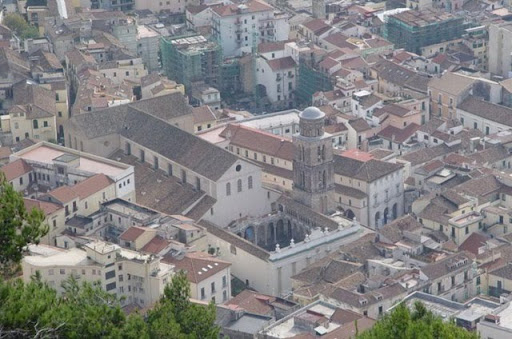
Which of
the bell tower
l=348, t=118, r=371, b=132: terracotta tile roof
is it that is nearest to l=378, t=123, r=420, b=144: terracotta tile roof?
l=348, t=118, r=371, b=132: terracotta tile roof

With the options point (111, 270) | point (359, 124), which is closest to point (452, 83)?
point (359, 124)

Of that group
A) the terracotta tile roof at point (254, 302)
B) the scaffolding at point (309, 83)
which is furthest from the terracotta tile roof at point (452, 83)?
the terracotta tile roof at point (254, 302)

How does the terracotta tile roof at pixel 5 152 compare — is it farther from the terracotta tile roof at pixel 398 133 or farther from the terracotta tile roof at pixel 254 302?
the terracotta tile roof at pixel 398 133

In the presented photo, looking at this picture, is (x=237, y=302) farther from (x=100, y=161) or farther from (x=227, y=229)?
(x=100, y=161)

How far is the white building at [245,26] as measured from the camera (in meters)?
98.1

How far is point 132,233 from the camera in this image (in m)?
64.0

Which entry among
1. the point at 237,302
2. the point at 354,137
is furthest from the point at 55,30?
the point at 237,302

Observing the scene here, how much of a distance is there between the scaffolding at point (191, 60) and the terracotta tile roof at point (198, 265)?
29918mm

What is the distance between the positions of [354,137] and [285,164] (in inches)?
292

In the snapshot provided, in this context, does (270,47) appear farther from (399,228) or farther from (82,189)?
(399,228)

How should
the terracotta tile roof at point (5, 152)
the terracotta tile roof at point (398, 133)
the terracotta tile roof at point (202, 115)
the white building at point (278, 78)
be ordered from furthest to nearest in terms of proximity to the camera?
the white building at point (278, 78), the terracotta tile roof at point (202, 115), the terracotta tile roof at point (398, 133), the terracotta tile roof at point (5, 152)

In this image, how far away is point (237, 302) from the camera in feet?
199

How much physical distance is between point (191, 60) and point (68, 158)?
21.8 metres

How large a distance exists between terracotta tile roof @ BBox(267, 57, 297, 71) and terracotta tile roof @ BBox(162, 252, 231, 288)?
30.2 meters
